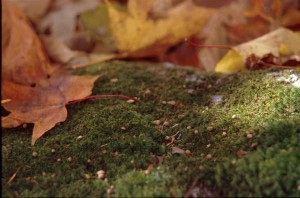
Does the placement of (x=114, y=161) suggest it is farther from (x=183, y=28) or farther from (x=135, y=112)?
(x=183, y=28)

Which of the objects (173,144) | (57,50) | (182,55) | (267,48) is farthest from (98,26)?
(173,144)

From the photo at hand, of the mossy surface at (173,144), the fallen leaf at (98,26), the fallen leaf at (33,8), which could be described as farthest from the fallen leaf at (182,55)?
the fallen leaf at (33,8)

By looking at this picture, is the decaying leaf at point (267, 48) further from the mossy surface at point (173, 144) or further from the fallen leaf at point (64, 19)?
the fallen leaf at point (64, 19)

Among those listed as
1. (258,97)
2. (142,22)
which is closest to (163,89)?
(258,97)

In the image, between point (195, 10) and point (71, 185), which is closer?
point (71, 185)

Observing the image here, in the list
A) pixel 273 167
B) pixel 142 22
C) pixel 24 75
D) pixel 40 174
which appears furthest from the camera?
pixel 142 22
